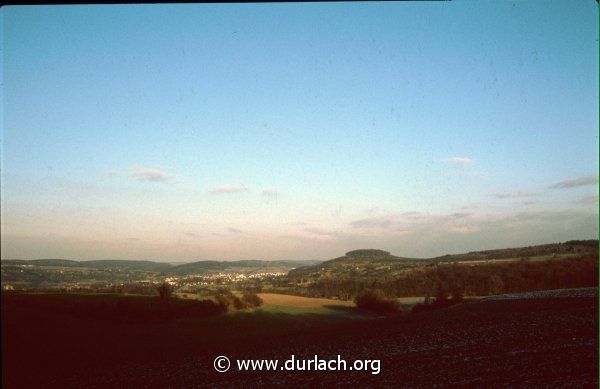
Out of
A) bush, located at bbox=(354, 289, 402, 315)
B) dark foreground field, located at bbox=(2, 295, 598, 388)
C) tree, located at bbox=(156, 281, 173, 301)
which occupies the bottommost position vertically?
bush, located at bbox=(354, 289, 402, 315)

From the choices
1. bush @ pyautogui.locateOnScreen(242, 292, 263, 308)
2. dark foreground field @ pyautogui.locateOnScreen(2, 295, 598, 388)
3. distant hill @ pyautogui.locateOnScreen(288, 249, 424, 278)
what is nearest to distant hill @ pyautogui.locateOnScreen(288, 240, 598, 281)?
distant hill @ pyautogui.locateOnScreen(288, 249, 424, 278)

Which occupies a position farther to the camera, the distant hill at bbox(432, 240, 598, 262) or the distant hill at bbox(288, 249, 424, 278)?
the distant hill at bbox(432, 240, 598, 262)

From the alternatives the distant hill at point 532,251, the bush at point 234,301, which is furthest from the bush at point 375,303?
the distant hill at point 532,251

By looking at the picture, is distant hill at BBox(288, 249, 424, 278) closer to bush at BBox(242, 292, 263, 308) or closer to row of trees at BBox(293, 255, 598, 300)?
row of trees at BBox(293, 255, 598, 300)

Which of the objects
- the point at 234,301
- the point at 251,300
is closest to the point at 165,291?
the point at 234,301

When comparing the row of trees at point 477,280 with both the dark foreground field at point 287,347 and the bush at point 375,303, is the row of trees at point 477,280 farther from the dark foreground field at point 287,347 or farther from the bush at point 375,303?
the dark foreground field at point 287,347

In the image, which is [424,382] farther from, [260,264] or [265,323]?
[260,264]
